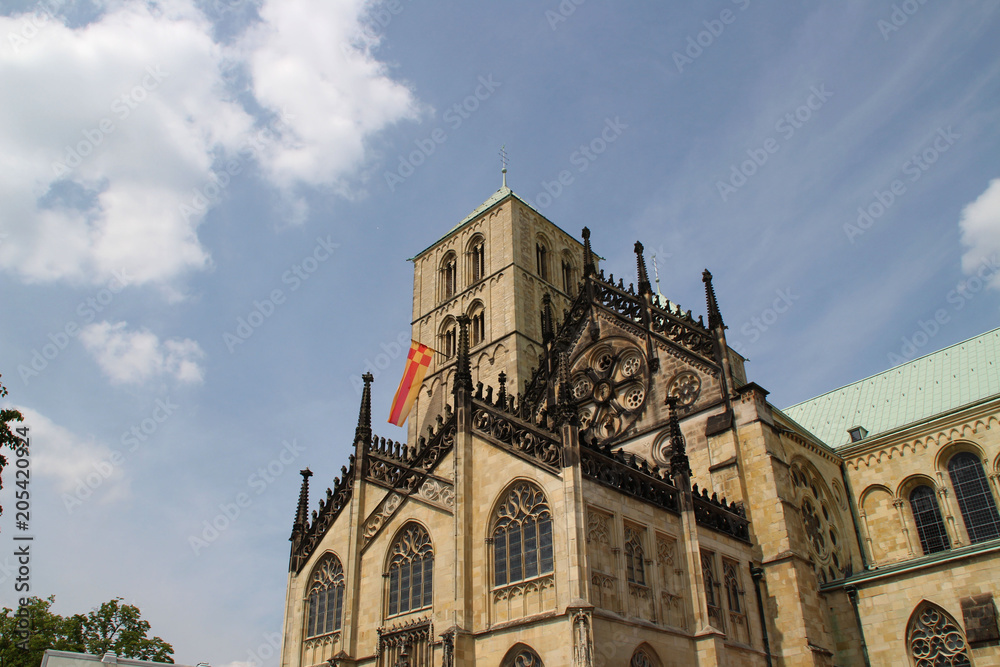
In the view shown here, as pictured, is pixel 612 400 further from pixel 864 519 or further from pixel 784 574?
pixel 864 519

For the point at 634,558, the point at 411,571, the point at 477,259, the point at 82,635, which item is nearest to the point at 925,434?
the point at 634,558

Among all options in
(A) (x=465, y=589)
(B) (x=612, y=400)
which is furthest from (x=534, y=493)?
(B) (x=612, y=400)

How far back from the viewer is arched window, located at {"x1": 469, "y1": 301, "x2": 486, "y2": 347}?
1890 inches

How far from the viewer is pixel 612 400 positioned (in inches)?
1284

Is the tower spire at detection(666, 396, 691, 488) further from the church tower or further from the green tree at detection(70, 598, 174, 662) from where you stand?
the green tree at detection(70, 598, 174, 662)

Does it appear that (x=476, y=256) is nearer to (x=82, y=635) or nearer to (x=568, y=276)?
(x=568, y=276)

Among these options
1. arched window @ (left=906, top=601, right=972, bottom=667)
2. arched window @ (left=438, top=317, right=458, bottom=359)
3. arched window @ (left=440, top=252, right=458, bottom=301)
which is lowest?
arched window @ (left=906, top=601, right=972, bottom=667)

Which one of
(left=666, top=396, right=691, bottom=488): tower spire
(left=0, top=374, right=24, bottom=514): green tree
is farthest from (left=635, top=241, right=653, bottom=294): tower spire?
(left=0, top=374, right=24, bottom=514): green tree

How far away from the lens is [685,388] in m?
30.3

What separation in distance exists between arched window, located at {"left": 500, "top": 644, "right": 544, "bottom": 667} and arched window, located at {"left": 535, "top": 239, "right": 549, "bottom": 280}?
32129 millimetres

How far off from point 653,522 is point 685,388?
8289mm

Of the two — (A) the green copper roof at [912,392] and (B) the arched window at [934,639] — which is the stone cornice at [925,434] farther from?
(B) the arched window at [934,639]

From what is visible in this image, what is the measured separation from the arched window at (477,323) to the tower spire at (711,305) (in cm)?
1821

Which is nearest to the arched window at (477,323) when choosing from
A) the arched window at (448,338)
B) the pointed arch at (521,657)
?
the arched window at (448,338)
